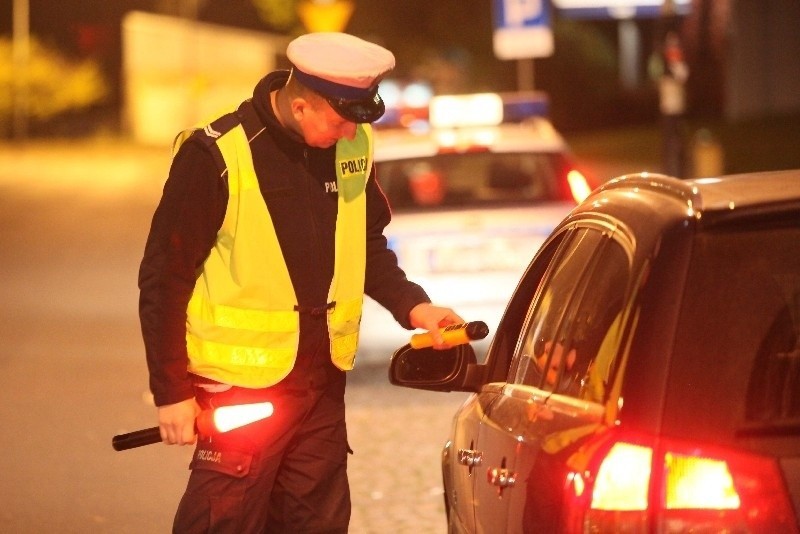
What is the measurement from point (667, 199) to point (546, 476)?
60cm

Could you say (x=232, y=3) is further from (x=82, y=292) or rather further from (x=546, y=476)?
(x=546, y=476)

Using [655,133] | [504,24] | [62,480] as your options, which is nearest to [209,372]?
[62,480]

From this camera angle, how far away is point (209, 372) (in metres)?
4.77

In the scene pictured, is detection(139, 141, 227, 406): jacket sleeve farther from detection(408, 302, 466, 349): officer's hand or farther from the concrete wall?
the concrete wall

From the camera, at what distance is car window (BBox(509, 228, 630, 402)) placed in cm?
348

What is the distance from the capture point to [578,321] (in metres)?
3.80

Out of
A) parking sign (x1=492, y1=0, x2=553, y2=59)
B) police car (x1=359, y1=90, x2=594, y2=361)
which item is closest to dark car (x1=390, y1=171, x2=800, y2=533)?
police car (x1=359, y1=90, x2=594, y2=361)

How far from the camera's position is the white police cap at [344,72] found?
4676 millimetres

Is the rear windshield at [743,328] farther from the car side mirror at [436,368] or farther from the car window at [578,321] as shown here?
the car side mirror at [436,368]

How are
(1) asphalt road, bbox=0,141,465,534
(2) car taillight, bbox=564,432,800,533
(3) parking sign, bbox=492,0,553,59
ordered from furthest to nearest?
(3) parking sign, bbox=492,0,553,59
(1) asphalt road, bbox=0,141,465,534
(2) car taillight, bbox=564,432,800,533

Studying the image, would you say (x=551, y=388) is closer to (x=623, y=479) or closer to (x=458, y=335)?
(x=623, y=479)

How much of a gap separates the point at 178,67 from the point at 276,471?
57495mm

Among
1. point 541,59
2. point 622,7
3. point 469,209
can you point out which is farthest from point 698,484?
point 541,59

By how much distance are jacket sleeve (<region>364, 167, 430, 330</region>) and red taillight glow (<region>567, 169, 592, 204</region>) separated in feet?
19.7
